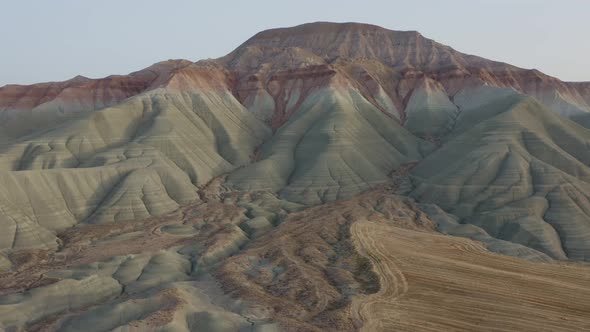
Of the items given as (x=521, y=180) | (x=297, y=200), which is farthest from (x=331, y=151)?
(x=521, y=180)

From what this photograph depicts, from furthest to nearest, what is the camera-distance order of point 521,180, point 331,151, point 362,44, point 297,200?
point 362,44 < point 331,151 < point 297,200 < point 521,180

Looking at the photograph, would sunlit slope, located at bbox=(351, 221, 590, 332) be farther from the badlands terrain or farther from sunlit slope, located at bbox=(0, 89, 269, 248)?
sunlit slope, located at bbox=(0, 89, 269, 248)

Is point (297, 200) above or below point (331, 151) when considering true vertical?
below

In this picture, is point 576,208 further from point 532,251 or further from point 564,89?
point 564,89

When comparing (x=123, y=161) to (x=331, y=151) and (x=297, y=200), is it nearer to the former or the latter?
(x=297, y=200)

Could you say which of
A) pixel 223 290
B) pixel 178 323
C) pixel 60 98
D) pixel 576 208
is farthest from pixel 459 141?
pixel 60 98

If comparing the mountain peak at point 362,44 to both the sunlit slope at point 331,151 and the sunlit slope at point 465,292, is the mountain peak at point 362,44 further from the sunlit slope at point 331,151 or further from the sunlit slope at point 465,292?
the sunlit slope at point 465,292

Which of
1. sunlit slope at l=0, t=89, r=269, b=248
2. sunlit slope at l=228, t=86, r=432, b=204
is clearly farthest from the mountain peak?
sunlit slope at l=0, t=89, r=269, b=248

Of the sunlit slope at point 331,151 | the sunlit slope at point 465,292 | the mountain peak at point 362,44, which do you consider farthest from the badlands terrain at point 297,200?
the mountain peak at point 362,44
